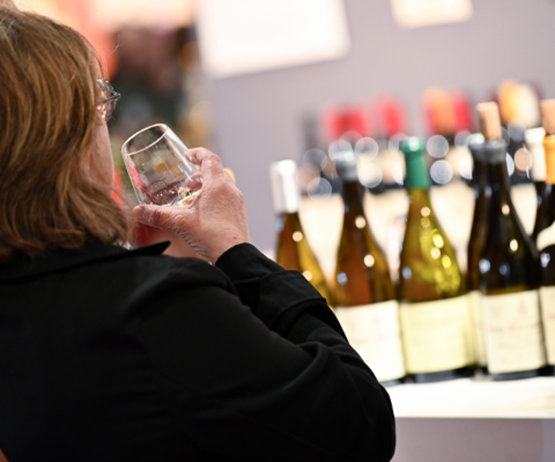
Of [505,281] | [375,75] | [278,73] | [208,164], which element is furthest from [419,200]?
Result: [278,73]

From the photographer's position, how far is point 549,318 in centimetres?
84

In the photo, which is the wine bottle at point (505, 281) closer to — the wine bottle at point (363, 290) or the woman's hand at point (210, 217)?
the wine bottle at point (363, 290)

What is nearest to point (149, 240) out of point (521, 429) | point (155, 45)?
point (521, 429)

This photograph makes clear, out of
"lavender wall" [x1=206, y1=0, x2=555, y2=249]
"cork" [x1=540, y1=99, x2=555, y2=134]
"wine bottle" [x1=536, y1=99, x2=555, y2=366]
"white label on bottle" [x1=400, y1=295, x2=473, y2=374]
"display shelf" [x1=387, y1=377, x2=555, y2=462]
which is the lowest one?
"display shelf" [x1=387, y1=377, x2=555, y2=462]

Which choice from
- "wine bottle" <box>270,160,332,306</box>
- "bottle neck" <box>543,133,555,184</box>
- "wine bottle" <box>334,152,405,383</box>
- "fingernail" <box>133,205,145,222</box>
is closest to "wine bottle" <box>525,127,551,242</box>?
"bottle neck" <box>543,133,555,184</box>

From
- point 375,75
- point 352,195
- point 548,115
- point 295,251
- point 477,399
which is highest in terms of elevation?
point 375,75

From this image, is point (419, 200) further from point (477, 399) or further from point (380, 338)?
point (477, 399)

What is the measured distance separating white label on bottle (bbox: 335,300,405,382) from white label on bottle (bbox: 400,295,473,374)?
22 mm

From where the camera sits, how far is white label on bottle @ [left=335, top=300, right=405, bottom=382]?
920mm

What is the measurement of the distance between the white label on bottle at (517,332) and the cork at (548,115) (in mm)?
214

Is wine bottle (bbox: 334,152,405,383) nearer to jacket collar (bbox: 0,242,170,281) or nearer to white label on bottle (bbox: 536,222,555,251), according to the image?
white label on bottle (bbox: 536,222,555,251)

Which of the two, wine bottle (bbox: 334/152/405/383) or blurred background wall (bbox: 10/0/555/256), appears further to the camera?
blurred background wall (bbox: 10/0/555/256)

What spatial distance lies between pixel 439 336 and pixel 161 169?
0.44 metres

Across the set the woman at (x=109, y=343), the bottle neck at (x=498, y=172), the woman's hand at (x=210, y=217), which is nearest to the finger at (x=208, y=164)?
the woman's hand at (x=210, y=217)
